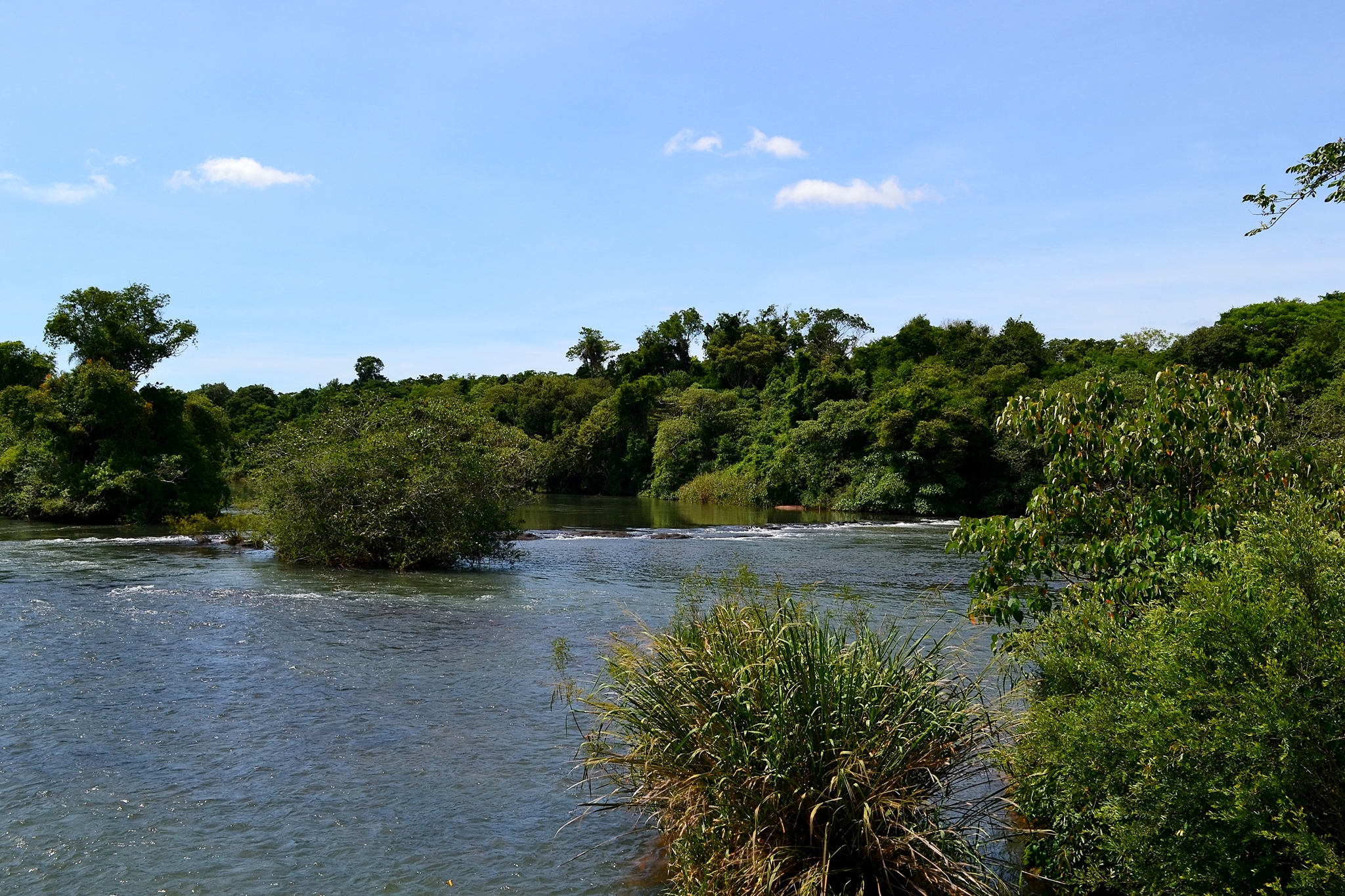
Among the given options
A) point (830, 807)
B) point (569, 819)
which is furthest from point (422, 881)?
point (830, 807)

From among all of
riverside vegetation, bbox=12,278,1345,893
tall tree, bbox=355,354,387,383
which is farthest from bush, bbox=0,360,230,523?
tall tree, bbox=355,354,387,383

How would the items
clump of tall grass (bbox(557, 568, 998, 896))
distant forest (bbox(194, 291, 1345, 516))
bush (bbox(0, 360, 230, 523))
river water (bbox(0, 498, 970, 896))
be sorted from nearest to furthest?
clump of tall grass (bbox(557, 568, 998, 896)) < river water (bbox(0, 498, 970, 896)) < bush (bbox(0, 360, 230, 523)) < distant forest (bbox(194, 291, 1345, 516))

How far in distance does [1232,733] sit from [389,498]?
20832 millimetres

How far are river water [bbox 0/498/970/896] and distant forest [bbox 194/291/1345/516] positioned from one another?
8.51 metres

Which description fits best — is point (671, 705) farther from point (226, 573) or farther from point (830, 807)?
point (226, 573)

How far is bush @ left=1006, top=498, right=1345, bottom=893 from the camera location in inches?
167

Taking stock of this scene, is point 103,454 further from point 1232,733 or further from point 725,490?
point 725,490

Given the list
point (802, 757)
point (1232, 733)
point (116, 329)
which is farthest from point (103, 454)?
point (1232, 733)

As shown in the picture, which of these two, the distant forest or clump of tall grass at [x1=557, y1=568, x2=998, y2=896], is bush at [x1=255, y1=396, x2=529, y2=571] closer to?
the distant forest

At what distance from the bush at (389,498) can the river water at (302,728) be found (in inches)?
38.4

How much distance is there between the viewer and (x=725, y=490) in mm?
63938

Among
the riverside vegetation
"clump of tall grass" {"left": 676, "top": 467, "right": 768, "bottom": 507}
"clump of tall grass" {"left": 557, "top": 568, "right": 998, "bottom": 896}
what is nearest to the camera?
the riverside vegetation

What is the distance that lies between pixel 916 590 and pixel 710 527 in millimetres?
19173

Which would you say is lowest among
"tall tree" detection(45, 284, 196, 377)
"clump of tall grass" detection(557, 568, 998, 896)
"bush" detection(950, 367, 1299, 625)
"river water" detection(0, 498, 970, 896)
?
"river water" detection(0, 498, 970, 896)
